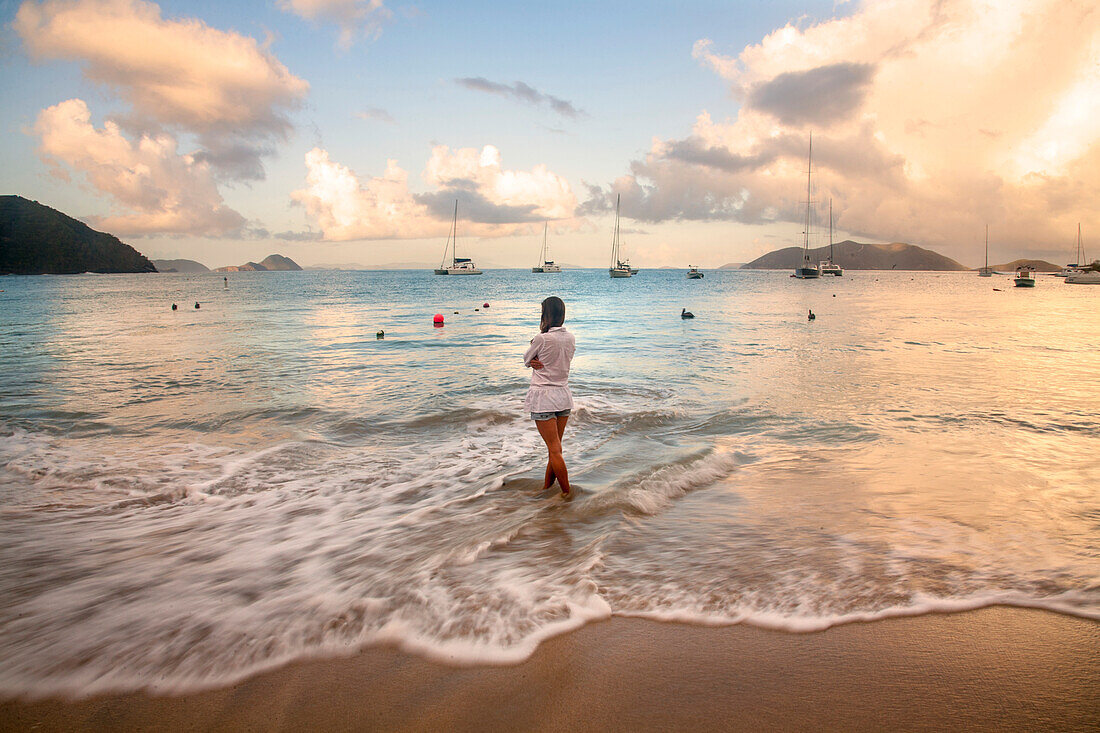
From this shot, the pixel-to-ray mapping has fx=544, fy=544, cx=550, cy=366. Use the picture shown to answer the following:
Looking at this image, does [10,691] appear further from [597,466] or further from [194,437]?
[194,437]

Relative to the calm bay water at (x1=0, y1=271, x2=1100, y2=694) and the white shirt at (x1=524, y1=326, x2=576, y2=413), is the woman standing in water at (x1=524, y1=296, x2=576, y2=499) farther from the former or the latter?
the calm bay water at (x1=0, y1=271, x2=1100, y2=694)

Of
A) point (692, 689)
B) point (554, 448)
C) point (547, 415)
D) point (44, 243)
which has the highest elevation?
point (44, 243)

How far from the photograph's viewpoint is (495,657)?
11.3ft

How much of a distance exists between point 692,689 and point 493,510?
3.42 meters

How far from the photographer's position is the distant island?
467ft

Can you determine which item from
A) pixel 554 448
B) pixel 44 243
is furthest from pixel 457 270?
pixel 554 448

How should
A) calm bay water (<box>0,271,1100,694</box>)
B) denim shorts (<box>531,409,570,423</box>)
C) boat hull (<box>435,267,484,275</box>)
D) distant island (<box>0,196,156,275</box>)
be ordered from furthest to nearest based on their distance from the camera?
distant island (<box>0,196,156,275</box>)
boat hull (<box>435,267,484,275</box>)
denim shorts (<box>531,409,570,423</box>)
calm bay water (<box>0,271,1100,694</box>)

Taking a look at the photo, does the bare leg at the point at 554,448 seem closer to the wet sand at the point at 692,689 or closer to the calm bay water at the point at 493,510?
the calm bay water at the point at 493,510

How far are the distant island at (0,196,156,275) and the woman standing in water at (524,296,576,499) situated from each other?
19249 cm

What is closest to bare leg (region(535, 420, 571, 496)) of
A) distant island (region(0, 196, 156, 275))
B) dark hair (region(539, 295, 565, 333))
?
dark hair (region(539, 295, 565, 333))

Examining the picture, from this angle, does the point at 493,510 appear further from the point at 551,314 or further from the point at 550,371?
the point at 551,314

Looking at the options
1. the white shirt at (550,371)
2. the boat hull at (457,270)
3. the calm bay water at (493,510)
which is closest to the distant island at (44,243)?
the boat hull at (457,270)

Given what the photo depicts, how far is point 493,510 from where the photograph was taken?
6168mm

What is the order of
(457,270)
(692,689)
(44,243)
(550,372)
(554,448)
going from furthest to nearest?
1. (44,243)
2. (457,270)
3. (554,448)
4. (550,372)
5. (692,689)
